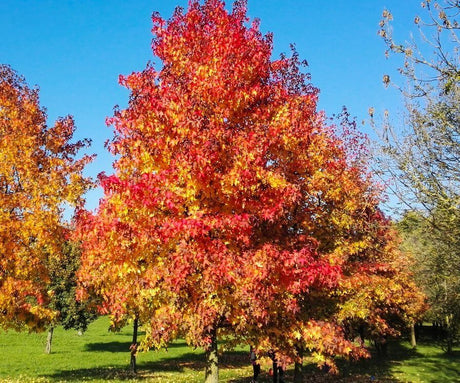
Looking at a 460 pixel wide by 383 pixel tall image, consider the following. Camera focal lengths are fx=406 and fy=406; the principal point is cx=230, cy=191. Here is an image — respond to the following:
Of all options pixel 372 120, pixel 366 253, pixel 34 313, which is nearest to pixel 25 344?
pixel 34 313

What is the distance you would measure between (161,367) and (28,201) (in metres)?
23.0

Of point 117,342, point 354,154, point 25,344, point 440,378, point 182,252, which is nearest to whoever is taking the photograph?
point 182,252

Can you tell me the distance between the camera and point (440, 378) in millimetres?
26906

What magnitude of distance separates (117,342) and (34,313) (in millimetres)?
41698

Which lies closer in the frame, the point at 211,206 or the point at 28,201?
the point at 211,206

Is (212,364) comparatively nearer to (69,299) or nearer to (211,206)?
(211,206)

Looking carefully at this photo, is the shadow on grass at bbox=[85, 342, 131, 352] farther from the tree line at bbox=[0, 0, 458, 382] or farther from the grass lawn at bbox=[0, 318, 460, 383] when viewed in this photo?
the tree line at bbox=[0, 0, 458, 382]

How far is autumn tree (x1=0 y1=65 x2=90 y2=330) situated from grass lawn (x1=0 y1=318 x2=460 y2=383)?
9508 millimetres

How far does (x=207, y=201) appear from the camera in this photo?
32.0 feet

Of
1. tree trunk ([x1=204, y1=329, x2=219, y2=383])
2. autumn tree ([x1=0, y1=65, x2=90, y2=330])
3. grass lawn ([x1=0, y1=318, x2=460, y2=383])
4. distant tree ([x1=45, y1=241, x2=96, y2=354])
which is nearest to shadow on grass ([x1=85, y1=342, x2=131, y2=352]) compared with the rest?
grass lawn ([x1=0, y1=318, x2=460, y2=383])

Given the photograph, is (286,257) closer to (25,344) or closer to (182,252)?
(182,252)

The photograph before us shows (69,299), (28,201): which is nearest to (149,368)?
(69,299)

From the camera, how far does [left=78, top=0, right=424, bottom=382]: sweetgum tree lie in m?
8.80

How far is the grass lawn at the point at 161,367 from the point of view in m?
25.1
